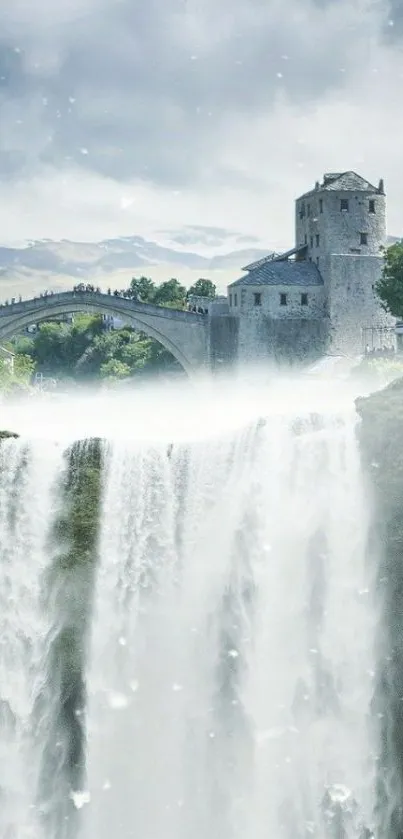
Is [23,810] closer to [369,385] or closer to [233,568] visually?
[233,568]

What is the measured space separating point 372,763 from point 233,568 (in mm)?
7529

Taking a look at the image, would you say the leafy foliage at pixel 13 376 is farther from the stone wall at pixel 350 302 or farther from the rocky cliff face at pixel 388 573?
the rocky cliff face at pixel 388 573

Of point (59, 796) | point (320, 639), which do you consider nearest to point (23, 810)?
point (59, 796)

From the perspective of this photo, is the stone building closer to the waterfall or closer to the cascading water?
the cascading water

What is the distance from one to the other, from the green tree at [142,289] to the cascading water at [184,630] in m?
80.6

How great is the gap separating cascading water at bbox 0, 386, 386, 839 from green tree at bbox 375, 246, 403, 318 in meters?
29.6

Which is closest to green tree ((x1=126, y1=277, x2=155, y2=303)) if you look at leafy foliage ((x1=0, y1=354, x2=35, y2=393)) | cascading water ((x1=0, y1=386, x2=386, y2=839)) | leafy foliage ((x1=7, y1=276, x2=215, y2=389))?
leafy foliage ((x1=7, y1=276, x2=215, y2=389))

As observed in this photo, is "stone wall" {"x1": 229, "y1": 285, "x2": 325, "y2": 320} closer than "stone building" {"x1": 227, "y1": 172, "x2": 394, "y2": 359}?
No

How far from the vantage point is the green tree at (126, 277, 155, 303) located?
392 feet

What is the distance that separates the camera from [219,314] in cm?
7612

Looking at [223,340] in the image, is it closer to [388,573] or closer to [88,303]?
[88,303]

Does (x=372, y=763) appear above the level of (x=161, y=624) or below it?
below

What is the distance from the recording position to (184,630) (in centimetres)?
3659

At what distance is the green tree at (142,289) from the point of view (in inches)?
4702
